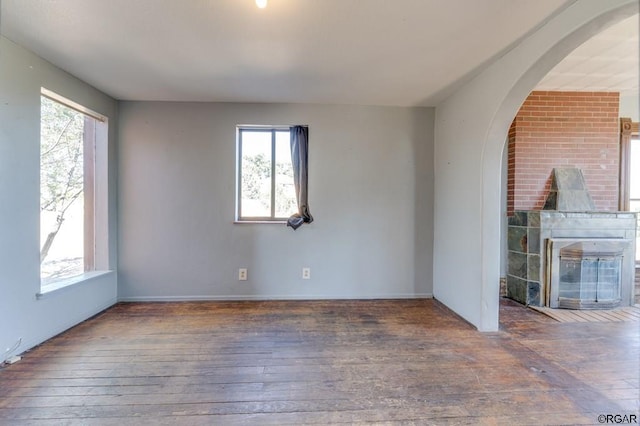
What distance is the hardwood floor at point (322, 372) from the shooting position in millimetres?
1589

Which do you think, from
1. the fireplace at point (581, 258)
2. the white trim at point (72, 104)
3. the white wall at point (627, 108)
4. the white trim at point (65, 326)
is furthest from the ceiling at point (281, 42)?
the white trim at point (65, 326)

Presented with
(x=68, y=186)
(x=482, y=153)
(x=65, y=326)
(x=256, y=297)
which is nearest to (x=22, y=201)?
(x=68, y=186)

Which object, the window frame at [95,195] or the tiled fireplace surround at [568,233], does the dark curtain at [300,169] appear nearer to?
the window frame at [95,195]

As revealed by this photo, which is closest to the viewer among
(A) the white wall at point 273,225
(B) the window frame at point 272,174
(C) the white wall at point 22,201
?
(C) the white wall at point 22,201

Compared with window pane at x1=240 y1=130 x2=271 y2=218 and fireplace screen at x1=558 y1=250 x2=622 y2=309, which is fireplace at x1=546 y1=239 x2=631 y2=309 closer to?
fireplace screen at x1=558 y1=250 x2=622 y2=309

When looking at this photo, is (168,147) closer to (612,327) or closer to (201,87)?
(201,87)

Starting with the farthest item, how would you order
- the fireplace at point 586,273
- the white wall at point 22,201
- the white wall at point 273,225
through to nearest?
the white wall at point 273,225 < the fireplace at point 586,273 < the white wall at point 22,201

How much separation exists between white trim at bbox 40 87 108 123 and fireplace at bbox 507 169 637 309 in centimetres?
492

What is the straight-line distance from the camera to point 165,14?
1.79m

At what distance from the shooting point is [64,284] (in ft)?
8.58

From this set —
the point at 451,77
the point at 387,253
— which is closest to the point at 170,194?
the point at 387,253

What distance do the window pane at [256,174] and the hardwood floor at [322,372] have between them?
127cm

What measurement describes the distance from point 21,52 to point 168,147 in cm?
137

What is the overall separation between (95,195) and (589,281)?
5.58 meters
